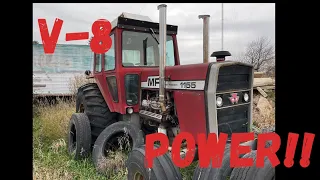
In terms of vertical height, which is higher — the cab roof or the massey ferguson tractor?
the cab roof

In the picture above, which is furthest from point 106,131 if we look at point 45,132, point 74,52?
point 74,52

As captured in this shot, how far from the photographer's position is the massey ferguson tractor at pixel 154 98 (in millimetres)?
2709

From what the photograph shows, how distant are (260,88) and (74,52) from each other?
21.8 ft

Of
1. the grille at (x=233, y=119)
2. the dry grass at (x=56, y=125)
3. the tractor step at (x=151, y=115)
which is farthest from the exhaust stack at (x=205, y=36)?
the dry grass at (x=56, y=125)

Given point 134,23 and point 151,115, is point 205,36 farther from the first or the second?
point 151,115

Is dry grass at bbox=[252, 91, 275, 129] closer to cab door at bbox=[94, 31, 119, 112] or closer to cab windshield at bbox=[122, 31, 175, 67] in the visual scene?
cab windshield at bbox=[122, 31, 175, 67]

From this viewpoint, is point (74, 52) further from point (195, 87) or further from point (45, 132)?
point (195, 87)

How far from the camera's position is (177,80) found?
3.13 metres

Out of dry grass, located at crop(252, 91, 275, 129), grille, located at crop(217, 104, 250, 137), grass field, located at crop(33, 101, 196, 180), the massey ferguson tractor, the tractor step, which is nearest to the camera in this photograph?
the massey ferguson tractor

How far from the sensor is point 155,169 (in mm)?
A: 2584

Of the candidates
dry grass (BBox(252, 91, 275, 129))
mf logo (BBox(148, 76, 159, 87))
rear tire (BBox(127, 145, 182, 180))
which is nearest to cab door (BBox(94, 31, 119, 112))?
mf logo (BBox(148, 76, 159, 87))

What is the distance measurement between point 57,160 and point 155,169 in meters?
2.37

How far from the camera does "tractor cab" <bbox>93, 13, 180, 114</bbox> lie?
3.90 m

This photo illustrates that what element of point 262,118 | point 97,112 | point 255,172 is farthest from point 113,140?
point 262,118
